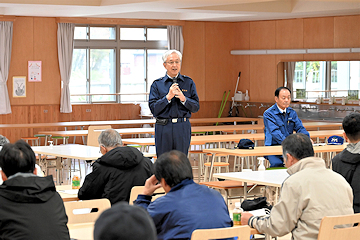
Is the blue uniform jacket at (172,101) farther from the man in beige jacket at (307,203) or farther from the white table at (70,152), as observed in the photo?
the man in beige jacket at (307,203)

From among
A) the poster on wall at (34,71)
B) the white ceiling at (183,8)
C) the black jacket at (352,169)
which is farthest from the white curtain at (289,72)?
the black jacket at (352,169)

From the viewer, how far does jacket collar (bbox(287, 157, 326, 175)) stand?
3.07m

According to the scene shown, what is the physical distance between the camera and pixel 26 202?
2703 millimetres

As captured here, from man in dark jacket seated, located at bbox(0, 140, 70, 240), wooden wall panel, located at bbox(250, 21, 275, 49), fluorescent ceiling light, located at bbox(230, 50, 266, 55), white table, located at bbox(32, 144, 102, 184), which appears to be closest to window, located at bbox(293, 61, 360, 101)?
wooden wall panel, located at bbox(250, 21, 275, 49)

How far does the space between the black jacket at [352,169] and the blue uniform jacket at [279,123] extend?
2445mm

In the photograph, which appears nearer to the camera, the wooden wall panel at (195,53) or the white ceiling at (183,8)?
the white ceiling at (183,8)

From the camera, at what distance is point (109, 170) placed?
406 cm

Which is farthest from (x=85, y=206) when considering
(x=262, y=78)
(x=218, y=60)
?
(x=218, y=60)

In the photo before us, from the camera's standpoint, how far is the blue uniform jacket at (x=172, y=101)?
507 cm

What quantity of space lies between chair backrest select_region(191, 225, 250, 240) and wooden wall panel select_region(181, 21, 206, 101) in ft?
38.1

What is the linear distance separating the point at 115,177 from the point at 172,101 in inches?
51.3

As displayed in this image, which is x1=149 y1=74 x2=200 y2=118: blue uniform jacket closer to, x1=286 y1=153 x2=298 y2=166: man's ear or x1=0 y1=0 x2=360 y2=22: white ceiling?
x1=286 y1=153 x2=298 y2=166: man's ear

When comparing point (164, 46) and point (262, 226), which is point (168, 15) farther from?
point (262, 226)

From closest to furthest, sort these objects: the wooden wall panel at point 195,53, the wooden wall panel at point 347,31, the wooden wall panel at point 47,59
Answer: the wooden wall panel at point 347,31 → the wooden wall panel at point 47,59 → the wooden wall panel at point 195,53
